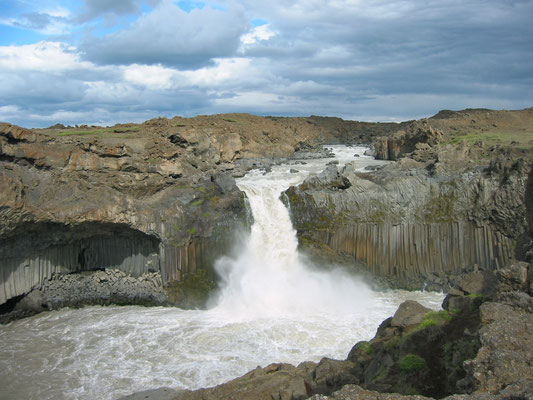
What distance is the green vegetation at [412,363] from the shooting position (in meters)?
9.87

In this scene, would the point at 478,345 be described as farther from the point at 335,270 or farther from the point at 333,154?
the point at 333,154

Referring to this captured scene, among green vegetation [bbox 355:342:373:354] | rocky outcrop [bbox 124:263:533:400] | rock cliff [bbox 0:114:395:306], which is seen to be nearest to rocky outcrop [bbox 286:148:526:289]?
rock cliff [bbox 0:114:395:306]

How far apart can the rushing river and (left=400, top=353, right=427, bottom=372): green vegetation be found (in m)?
7.43

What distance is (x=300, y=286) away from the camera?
25344 mm

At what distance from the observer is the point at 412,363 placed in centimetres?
995

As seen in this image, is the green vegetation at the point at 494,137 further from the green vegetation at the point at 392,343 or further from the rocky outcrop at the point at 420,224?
the green vegetation at the point at 392,343

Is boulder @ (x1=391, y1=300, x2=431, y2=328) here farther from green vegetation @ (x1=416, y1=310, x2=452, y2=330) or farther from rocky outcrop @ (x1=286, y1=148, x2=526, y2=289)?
rocky outcrop @ (x1=286, y1=148, x2=526, y2=289)

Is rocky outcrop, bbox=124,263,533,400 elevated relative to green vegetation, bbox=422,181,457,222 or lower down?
lower down

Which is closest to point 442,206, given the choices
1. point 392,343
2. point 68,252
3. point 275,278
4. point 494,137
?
point 275,278

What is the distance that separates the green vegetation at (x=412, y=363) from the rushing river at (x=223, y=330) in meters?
7.43

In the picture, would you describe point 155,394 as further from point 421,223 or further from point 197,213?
point 421,223

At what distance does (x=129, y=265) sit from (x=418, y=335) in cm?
1742

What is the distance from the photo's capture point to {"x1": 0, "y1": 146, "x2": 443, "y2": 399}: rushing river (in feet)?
53.8

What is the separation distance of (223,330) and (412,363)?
38.6ft
